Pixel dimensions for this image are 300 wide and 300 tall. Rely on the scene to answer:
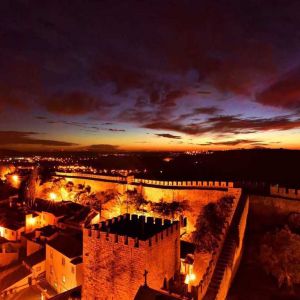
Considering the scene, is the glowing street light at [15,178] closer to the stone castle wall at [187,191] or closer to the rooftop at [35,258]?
the stone castle wall at [187,191]

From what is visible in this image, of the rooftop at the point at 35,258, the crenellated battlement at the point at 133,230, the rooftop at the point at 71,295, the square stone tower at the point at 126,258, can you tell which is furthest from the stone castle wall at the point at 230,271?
the rooftop at the point at 35,258

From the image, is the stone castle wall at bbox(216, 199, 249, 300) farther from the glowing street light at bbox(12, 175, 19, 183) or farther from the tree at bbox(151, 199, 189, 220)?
the glowing street light at bbox(12, 175, 19, 183)

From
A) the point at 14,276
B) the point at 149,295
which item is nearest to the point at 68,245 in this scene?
the point at 14,276

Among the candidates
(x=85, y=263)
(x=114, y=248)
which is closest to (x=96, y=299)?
(x=85, y=263)

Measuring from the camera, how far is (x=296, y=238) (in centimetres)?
1109

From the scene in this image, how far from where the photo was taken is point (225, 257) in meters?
10.9

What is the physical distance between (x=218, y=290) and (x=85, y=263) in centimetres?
467

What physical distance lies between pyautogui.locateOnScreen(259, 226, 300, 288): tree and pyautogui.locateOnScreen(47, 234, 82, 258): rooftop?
870 cm

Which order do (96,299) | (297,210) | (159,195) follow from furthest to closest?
(159,195) → (297,210) → (96,299)

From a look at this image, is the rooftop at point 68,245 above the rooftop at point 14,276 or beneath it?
above

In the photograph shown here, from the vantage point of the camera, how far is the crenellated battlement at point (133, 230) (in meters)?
9.13

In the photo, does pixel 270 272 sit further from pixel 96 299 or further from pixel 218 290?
pixel 96 299

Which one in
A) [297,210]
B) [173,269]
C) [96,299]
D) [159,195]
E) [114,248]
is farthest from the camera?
[159,195]

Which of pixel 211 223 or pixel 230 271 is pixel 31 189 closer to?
pixel 211 223
